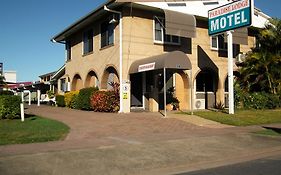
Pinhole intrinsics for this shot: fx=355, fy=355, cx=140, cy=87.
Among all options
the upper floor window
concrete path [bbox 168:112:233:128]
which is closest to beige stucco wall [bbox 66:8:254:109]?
the upper floor window

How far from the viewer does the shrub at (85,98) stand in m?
22.1

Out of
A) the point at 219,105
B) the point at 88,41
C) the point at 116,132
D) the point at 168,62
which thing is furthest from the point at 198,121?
the point at 88,41

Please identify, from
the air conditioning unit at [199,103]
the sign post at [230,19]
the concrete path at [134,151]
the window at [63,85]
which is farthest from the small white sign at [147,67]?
the window at [63,85]

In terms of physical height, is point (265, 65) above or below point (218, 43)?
below

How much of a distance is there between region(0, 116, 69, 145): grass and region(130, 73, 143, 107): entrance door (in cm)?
767

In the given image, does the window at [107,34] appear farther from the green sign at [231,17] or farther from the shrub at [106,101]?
the green sign at [231,17]

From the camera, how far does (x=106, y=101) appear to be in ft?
67.0

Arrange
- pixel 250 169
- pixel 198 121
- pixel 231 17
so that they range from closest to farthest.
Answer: pixel 250 169
pixel 198 121
pixel 231 17

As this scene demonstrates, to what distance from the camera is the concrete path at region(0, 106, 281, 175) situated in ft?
26.8

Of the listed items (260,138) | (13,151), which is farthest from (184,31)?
(13,151)

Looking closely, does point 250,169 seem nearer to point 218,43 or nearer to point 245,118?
point 245,118

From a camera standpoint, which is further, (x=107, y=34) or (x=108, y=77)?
(x=108, y=77)

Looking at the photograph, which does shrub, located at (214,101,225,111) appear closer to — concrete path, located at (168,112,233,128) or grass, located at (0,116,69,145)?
concrete path, located at (168,112,233,128)

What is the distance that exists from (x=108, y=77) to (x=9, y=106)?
7896 mm
